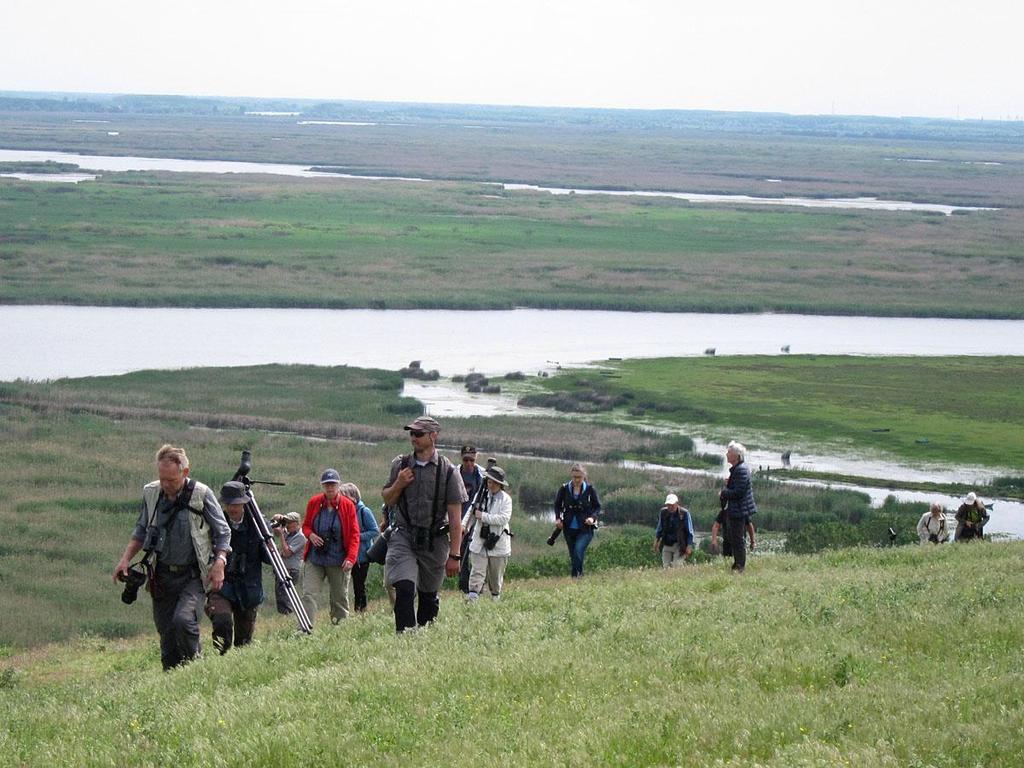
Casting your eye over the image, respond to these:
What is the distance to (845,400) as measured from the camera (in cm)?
4669

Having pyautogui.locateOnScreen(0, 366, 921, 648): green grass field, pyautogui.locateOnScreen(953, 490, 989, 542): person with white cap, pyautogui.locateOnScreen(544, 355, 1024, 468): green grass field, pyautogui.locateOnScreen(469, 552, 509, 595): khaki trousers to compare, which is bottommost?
pyautogui.locateOnScreen(0, 366, 921, 648): green grass field

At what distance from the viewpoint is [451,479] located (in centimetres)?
1162

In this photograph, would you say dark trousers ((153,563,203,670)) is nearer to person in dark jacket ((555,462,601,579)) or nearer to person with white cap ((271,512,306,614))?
person with white cap ((271,512,306,614))

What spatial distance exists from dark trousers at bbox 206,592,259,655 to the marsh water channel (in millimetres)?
27534

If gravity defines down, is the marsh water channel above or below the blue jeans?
below

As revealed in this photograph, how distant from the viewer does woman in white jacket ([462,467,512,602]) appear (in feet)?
51.3

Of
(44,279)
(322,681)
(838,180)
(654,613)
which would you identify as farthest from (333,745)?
(838,180)

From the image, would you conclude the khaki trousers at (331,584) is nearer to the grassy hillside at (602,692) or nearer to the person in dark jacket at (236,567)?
the grassy hillside at (602,692)

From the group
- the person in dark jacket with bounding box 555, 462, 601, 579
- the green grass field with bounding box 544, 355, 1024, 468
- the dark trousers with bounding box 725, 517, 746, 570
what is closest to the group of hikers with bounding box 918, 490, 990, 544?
the dark trousers with bounding box 725, 517, 746, 570

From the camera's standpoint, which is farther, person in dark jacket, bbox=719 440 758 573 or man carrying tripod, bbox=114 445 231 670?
person in dark jacket, bbox=719 440 758 573

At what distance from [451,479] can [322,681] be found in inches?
84.8

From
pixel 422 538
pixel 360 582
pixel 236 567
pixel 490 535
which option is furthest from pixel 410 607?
pixel 360 582

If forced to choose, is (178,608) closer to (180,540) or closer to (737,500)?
(180,540)

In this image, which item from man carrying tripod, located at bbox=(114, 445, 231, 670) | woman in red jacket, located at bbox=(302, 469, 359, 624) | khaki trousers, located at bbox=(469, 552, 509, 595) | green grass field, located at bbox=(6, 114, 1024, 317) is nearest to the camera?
man carrying tripod, located at bbox=(114, 445, 231, 670)
